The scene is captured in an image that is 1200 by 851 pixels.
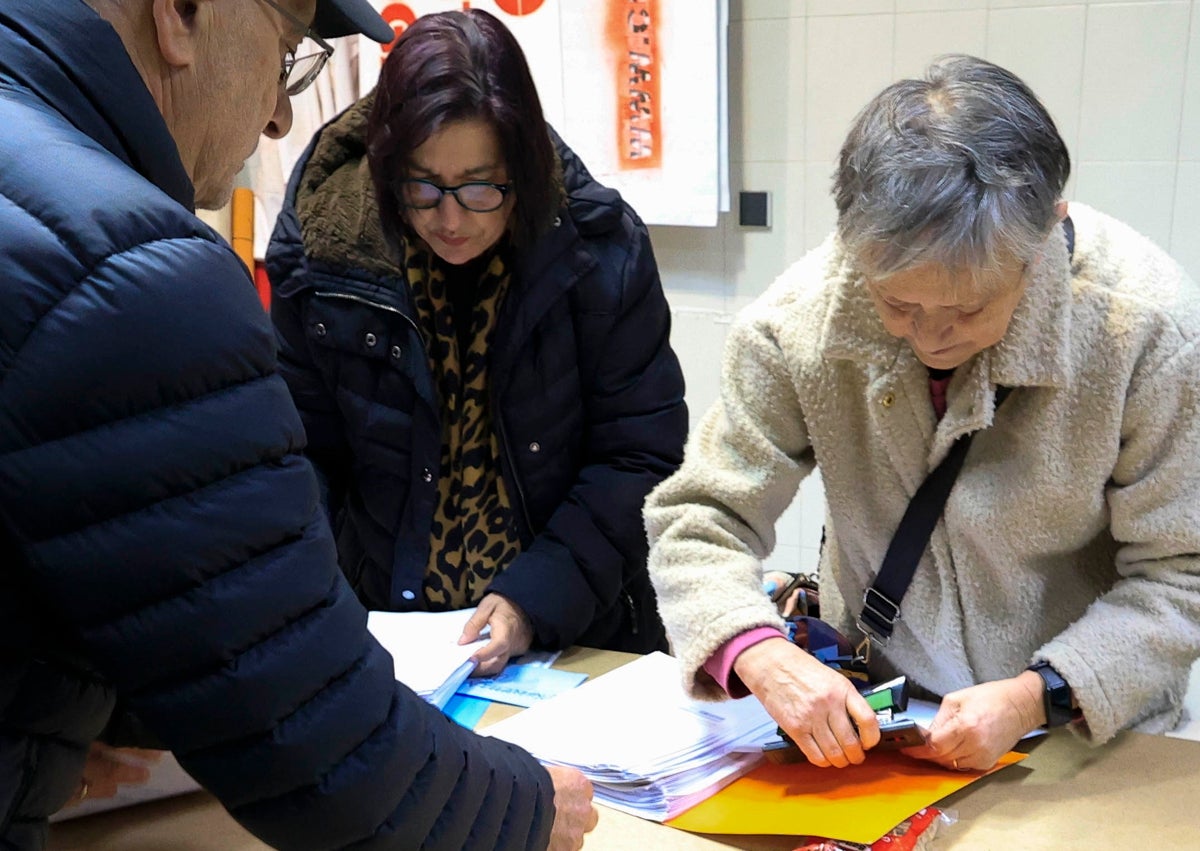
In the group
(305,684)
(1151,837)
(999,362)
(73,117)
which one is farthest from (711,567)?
(73,117)

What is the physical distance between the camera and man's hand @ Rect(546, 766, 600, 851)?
1071 mm

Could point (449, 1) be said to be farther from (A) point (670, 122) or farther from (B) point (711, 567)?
(B) point (711, 567)

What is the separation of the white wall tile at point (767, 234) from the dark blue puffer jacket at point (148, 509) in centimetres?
208

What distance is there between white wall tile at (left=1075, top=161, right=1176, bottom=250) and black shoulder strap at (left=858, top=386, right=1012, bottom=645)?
1356 millimetres

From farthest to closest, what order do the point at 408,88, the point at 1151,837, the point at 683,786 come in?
the point at 408,88
the point at 683,786
the point at 1151,837

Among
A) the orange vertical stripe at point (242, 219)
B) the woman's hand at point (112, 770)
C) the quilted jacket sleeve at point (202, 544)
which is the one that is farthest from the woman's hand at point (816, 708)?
the orange vertical stripe at point (242, 219)

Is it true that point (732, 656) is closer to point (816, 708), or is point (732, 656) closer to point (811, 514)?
point (816, 708)

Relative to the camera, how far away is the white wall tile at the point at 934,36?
96.0 inches

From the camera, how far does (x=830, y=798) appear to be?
1186 millimetres

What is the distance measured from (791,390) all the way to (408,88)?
697 mm

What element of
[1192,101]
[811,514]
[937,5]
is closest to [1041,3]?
[937,5]

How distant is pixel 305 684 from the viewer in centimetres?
75

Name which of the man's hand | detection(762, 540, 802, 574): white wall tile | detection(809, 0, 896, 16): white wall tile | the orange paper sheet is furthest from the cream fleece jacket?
detection(762, 540, 802, 574): white wall tile

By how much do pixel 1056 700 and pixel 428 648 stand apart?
0.80 meters
